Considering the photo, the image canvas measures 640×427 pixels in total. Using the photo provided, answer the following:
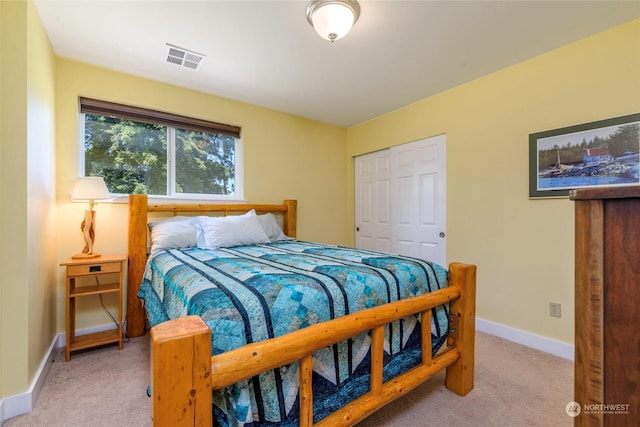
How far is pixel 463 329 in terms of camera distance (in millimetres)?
1664

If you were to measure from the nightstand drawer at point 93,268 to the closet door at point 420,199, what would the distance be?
2.87 meters

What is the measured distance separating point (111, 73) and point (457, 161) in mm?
3367

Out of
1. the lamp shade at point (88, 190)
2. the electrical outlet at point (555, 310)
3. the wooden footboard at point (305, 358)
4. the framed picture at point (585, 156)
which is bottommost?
the electrical outlet at point (555, 310)

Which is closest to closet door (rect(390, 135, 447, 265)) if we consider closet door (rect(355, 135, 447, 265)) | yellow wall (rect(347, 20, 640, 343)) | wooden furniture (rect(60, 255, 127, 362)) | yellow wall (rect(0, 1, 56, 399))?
closet door (rect(355, 135, 447, 265))

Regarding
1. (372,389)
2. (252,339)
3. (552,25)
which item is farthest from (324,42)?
(372,389)

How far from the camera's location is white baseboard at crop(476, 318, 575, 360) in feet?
7.02

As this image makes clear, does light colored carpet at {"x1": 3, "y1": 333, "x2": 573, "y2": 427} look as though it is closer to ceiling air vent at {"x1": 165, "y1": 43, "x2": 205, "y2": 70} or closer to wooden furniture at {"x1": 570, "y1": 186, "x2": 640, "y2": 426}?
wooden furniture at {"x1": 570, "y1": 186, "x2": 640, "y2": 426}

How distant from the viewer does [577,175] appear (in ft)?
6.89

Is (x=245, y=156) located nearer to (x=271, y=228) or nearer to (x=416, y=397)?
(x=271, y=228)

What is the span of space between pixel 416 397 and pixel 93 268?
2.45 m

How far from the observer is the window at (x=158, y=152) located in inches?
100

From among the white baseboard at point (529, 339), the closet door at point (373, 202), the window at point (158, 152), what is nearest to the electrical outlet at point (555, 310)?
the white baseboard at point (529, 339)

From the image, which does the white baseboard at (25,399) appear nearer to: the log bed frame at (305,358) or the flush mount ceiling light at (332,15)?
the log bed frame at (305,358)

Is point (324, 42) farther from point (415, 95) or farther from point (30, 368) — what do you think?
point (30, 368)
